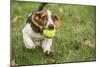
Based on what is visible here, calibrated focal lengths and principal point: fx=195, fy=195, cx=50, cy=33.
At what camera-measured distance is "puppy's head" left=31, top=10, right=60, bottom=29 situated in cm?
225

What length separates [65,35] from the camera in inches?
93.2

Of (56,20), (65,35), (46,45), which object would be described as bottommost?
(46,45)

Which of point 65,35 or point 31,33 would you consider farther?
point 65,35

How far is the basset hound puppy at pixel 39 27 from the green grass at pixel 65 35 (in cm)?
5

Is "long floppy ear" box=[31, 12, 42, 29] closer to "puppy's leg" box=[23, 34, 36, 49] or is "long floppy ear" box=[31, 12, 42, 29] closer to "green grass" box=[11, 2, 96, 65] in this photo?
"green grass" box=[11, 2, 96, 65]

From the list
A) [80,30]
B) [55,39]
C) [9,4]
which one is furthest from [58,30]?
[9,4]

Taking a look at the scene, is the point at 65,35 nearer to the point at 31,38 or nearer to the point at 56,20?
the point at 56,20

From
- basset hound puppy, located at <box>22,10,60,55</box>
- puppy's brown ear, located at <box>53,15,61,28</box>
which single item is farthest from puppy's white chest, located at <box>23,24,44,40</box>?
puppy's brown ear, located at <box>53,15,61,28</box>

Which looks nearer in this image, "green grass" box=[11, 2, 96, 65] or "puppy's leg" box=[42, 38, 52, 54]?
"green grass" box=[11, 2, 96, 65]

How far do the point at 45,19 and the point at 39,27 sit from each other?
0.39 ft

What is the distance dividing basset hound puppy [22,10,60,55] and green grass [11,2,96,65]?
50mm

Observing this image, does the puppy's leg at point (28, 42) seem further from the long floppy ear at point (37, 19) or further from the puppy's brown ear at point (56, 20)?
the puppy's brown ear at point (56, 20)

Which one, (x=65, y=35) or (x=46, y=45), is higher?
(x=65, y=35)

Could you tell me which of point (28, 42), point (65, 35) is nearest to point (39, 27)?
point (28, 42)
